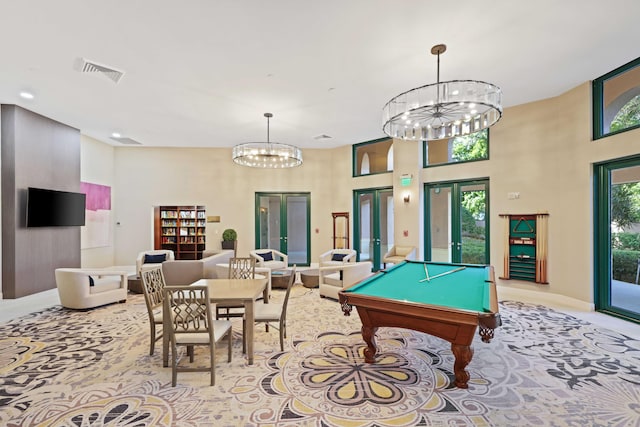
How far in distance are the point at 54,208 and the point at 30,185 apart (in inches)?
24.7

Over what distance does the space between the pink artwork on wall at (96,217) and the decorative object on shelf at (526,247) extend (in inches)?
417

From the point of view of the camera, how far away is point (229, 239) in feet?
30.9

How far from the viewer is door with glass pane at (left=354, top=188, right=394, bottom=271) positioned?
8.97 metres

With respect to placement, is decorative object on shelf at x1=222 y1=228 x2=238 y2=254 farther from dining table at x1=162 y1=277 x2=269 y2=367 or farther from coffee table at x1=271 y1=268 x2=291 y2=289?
dining table at x1=162 y1=277 x2=269 y2=367

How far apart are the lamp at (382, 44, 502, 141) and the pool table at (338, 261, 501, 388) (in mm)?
2038

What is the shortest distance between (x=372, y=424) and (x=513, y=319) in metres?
3.57

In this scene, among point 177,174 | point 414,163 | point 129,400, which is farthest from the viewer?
point 177,174

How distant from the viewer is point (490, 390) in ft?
9.32

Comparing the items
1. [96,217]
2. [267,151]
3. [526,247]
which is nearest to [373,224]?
[526,247]

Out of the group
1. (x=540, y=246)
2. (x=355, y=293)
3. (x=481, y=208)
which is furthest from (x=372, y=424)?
(x=481, y=208)

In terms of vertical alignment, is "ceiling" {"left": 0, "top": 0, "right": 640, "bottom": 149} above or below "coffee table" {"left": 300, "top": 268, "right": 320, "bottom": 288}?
above

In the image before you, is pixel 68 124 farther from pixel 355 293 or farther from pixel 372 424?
pixel 372 424

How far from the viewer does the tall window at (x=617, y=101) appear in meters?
4.68

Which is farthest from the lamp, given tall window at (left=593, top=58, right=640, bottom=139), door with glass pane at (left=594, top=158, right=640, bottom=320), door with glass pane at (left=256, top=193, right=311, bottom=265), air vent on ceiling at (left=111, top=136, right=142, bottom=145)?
air vent on ceiling at (left=111, top=136, right=142, bottom=145)
